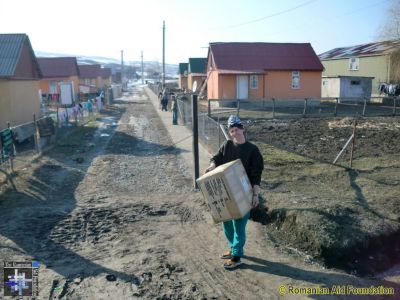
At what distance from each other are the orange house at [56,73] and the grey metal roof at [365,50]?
93.8ft

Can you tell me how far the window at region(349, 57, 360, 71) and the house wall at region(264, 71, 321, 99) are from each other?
→ 41.6 ft

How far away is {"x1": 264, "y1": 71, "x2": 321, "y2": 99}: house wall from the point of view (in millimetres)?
31844

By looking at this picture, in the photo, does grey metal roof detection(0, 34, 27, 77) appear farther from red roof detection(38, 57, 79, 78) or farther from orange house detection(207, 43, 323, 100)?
red roof detection(38, 57, 79, 78)

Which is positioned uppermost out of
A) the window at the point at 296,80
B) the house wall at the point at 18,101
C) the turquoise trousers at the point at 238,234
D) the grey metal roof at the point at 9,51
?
the grey metal roof at the point at 9,51

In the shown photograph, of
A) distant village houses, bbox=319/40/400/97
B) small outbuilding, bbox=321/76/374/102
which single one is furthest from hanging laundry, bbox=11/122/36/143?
distant village houses, bbox=319/40/400/97

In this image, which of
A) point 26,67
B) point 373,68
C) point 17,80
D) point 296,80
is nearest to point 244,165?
point 17,80

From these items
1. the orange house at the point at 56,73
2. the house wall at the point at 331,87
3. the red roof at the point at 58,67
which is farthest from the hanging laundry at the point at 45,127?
the red roof at the point at 58,67

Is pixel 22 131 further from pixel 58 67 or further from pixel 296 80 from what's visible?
pixel 58 67

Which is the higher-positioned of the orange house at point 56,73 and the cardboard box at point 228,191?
the orange house at point 56,73

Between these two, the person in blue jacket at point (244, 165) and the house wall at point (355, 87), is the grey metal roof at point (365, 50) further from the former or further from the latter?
the person in blue jacket at point (244, 165)

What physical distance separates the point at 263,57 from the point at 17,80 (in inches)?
750

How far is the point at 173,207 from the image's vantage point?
7.85 m

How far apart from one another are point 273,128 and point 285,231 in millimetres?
11818

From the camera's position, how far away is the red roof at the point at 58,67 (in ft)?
151
